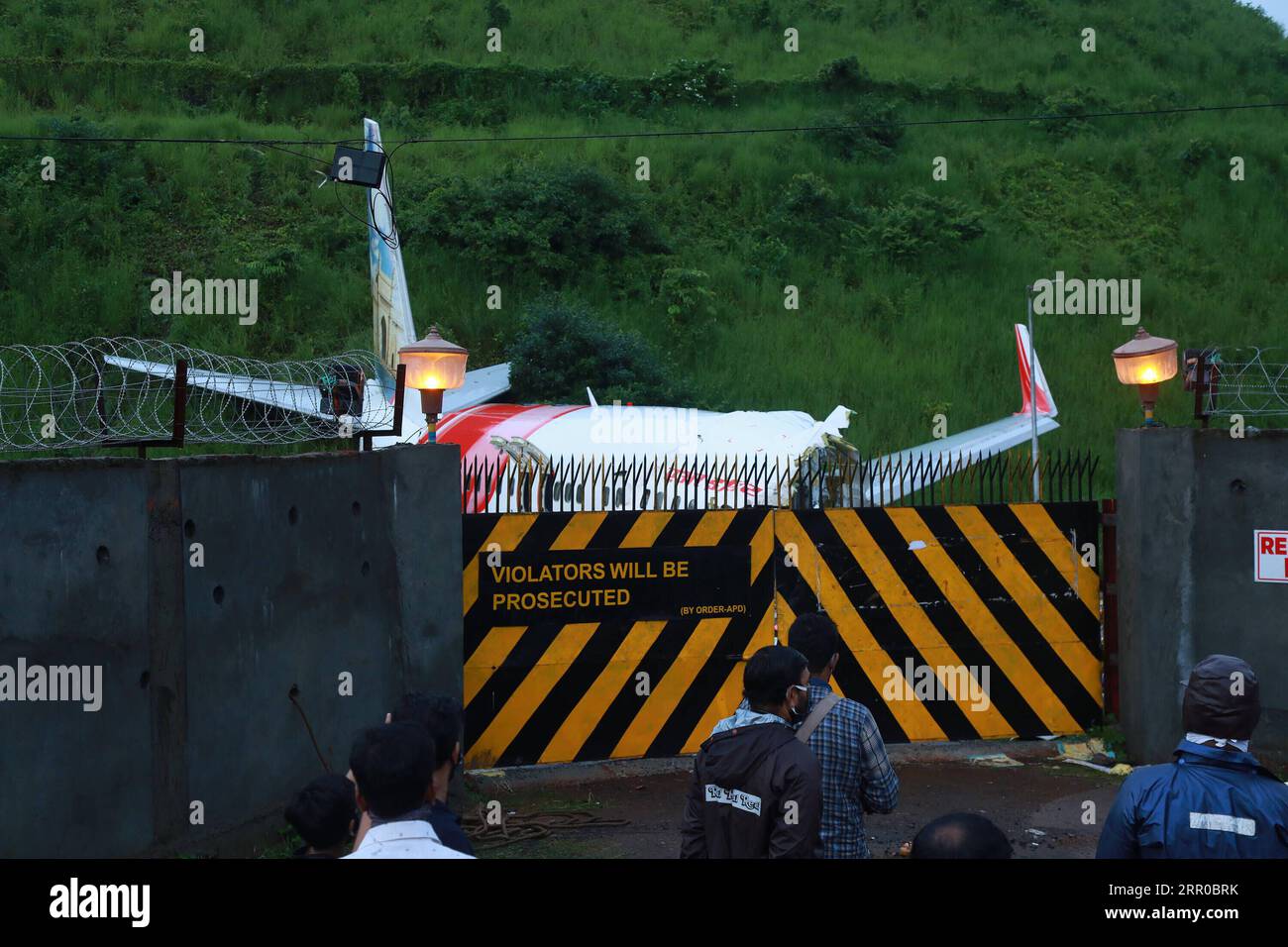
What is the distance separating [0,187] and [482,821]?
25.6 metres

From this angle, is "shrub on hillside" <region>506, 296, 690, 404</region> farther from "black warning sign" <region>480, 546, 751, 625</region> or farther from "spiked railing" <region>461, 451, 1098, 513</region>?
"black warning sign" <region>480, 546, 751, 625</region>

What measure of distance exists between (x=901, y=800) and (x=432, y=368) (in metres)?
4.59

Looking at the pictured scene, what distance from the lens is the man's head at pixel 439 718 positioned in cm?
454

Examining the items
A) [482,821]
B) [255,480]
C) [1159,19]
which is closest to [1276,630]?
[482,821]

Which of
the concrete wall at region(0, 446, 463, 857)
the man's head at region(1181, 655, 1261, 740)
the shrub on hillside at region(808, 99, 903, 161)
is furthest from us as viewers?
the shrub on hillside at region(808, 99, 903, 161)

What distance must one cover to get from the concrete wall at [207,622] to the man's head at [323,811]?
2.50 metres

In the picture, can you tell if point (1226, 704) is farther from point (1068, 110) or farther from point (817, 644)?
point (1068, 110)

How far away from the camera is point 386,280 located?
63.3 ft

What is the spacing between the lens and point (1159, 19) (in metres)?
47.8

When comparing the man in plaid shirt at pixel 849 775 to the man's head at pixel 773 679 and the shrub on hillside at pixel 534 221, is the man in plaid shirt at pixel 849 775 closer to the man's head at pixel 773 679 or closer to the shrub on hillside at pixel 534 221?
the man's head at pixel 773 679

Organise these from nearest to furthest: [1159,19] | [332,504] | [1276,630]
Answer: [332,504], [1276,630], [1159,19]

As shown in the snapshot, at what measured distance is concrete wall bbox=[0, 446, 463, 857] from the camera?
6051 millimetres

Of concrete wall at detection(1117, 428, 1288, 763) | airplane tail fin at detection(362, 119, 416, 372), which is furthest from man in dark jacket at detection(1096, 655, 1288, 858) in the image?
airplane tail fin at detection(362, 119, 416, 372)
